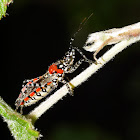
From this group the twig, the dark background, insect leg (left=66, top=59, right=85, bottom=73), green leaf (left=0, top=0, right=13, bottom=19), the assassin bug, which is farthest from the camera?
the dark background

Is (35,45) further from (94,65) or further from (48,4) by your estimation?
(94,65)

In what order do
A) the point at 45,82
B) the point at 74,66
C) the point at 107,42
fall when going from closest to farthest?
1. the point at 107,42
2. the point at 45,82
3. the point at 74,66

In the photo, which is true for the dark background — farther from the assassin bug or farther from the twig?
the twig

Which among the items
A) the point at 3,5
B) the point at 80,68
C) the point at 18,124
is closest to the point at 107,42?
the point at 3,5

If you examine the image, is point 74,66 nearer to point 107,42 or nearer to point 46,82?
point 46,82

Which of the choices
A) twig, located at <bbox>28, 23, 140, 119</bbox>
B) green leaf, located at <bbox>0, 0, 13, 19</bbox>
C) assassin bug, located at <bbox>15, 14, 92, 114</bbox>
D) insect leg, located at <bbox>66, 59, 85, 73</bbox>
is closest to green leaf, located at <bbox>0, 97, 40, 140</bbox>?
twig, located at <bbox>28, 23, 140, 119</bbox>

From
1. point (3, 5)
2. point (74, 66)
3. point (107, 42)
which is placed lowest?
point (107, 42)

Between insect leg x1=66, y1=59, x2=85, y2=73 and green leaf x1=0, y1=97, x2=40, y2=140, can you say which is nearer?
green leaf x1=0, y1=97, x2=40, y2=140
